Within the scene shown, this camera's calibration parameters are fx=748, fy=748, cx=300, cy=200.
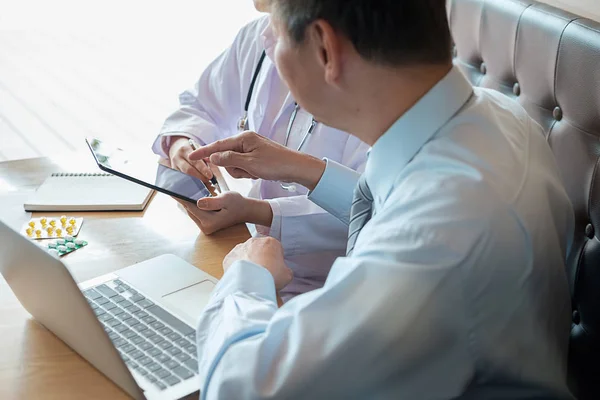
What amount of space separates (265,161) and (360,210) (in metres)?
0.29

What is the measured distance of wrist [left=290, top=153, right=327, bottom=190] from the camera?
144cm

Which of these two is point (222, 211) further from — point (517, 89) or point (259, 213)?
point (517, 89)

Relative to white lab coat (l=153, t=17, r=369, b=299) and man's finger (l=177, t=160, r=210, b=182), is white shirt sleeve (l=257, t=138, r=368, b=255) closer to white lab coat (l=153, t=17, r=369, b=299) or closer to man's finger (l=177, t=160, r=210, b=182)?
white lab coat (l=153, t=17, r=369, b=299)

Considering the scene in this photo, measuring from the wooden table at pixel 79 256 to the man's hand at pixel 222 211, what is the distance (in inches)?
0.6

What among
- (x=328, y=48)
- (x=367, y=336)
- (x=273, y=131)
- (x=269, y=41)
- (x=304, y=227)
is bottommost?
(x=304, y=227)

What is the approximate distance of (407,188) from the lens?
2.98 feet

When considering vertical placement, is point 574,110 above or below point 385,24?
below

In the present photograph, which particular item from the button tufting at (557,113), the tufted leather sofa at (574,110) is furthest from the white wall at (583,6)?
the button tufting at (557,113)

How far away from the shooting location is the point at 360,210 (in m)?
1.21

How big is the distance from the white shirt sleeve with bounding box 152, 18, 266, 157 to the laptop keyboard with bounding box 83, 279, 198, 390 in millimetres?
675

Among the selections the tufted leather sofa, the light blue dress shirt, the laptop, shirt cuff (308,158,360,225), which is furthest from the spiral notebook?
the tufted leather sofa

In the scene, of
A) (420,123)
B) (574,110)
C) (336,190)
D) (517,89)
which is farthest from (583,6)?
(420,123)

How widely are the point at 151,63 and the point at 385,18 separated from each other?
13.2 ft

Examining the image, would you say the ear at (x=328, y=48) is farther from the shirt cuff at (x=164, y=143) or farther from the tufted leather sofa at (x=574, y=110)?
the shirt cuff at (x=164, y=143)
